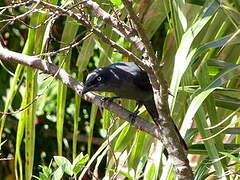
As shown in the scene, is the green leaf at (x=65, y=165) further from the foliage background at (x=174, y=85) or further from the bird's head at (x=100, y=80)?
the bird's head at (x=100, y=80)

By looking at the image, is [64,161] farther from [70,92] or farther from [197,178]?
[70,92]

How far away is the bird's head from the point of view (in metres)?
2.90

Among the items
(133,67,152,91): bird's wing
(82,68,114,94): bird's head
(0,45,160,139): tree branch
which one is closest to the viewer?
(0,45,160,139): tree branch

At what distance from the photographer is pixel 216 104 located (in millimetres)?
2443

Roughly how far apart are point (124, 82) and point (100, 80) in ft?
0.63

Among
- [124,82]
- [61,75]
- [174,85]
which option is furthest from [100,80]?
[174,85]

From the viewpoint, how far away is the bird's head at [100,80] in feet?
9.52

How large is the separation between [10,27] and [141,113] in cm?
192

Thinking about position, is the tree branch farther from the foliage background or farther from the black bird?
the black bird

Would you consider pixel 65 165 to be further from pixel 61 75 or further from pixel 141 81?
pixel 141 81

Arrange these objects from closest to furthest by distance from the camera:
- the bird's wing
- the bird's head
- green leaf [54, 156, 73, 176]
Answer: green leaf [54, 156, 73, 176]
the bird's head
the bird's wing

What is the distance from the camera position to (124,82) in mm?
3107

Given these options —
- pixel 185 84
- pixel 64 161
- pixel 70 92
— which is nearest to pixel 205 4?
pixel 185 84

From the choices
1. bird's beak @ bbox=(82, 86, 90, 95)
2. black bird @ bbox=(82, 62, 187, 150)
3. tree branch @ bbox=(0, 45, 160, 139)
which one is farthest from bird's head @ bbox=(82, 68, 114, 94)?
tree branch @ bbox=(0, 45, 160, 139)
